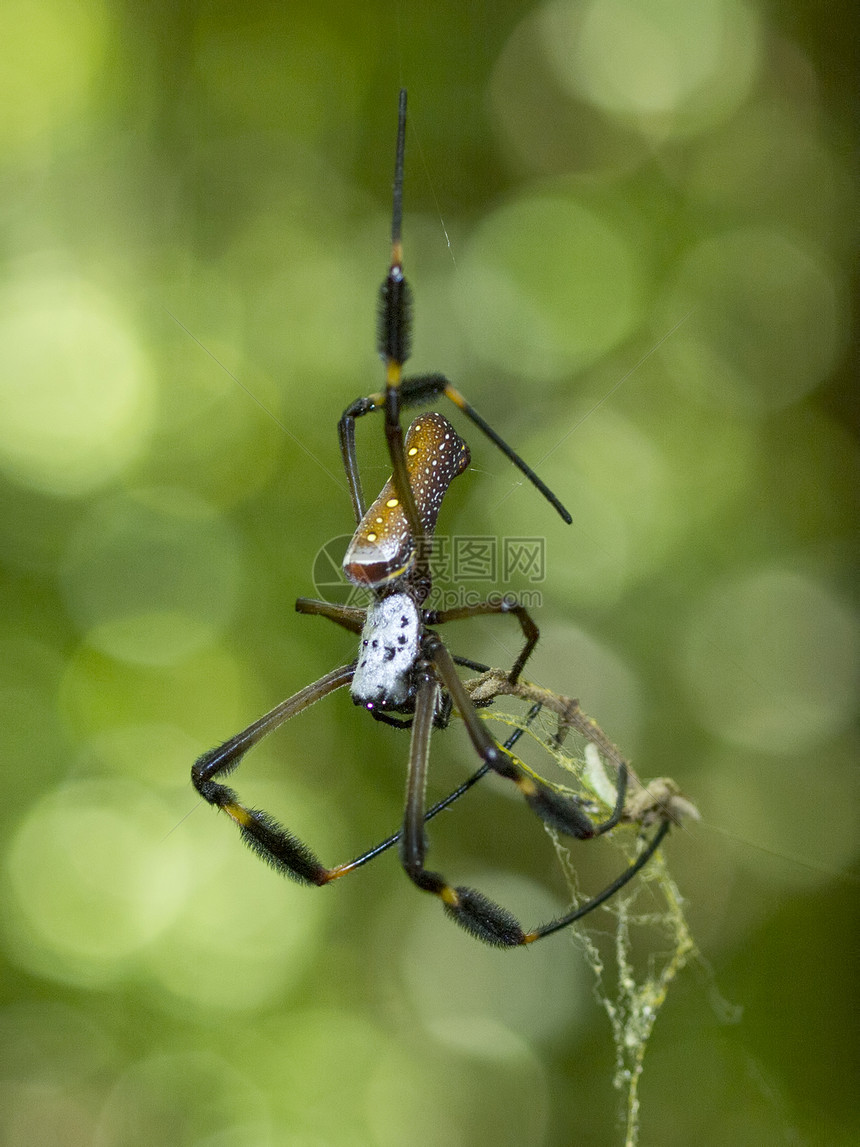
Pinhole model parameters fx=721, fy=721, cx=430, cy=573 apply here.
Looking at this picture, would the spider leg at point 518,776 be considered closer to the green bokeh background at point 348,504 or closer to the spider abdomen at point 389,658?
the spider abdomen at point 389,658

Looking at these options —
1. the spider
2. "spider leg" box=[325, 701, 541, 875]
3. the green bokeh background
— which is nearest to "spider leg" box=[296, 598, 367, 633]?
the spider

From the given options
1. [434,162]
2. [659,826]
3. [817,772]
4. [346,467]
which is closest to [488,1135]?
[817,772]

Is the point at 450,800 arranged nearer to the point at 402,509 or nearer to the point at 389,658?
the point at 389,658

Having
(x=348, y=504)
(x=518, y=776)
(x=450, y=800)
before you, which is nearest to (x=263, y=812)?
(x=450, y=800)

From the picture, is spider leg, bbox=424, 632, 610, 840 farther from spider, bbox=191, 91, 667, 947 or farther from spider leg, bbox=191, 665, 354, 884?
spider leg, bbox=191, 665, 354, 884

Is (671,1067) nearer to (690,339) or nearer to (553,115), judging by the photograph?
(690,339)
